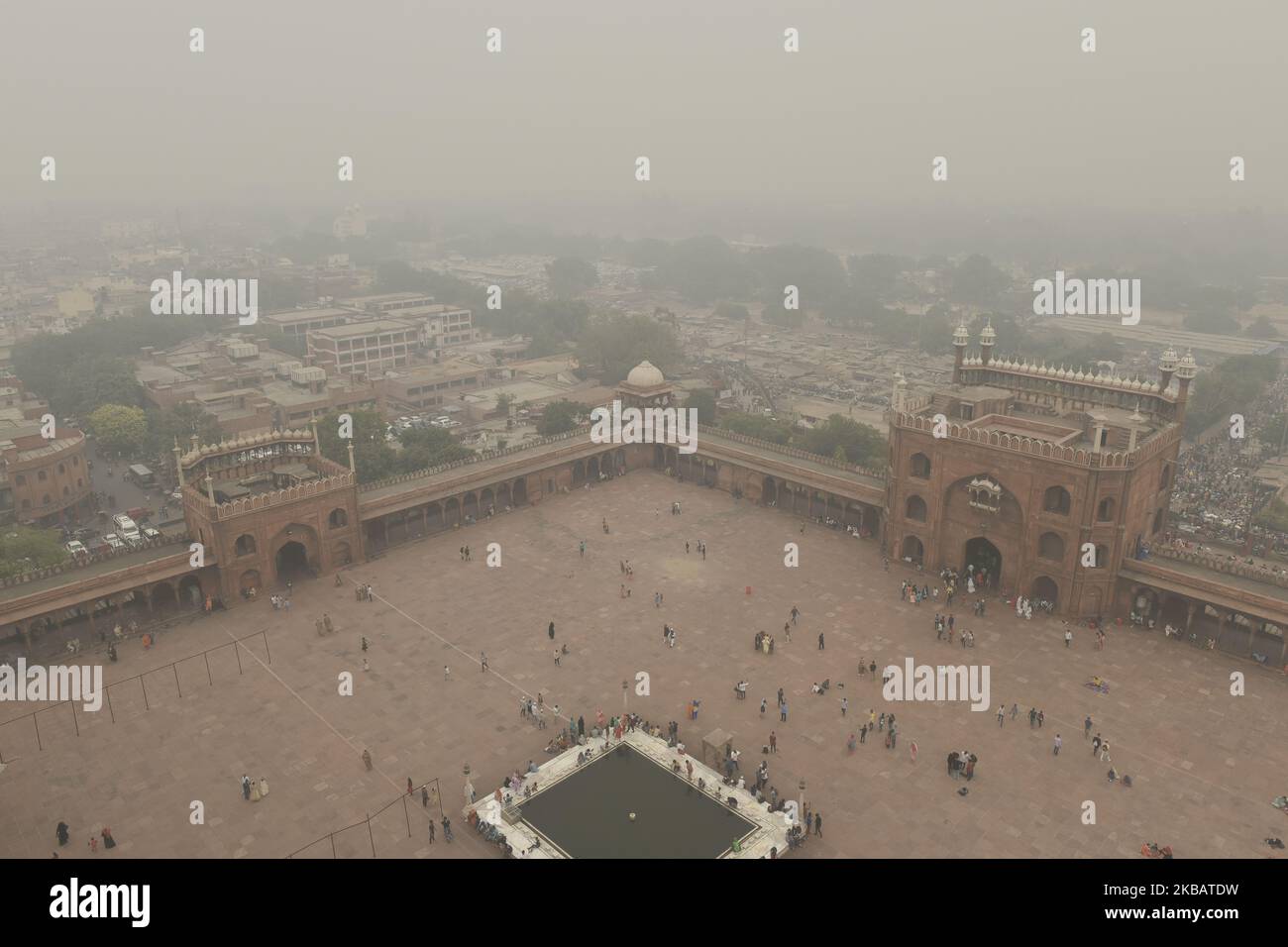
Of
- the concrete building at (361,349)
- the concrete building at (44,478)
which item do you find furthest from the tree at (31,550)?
the concrete building at (361,349)

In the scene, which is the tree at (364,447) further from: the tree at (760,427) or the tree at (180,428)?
the tree at (760,427)

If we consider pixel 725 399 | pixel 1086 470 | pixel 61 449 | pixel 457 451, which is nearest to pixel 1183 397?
pixel 1086 470

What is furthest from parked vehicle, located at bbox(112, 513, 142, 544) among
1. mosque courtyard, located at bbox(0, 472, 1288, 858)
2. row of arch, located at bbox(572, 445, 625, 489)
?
row of arch, located at bbox(572, 445, 625, 489)

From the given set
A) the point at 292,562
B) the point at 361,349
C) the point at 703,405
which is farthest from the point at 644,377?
the point at 361,349

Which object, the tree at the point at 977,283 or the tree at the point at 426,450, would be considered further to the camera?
the tree at the point at 977,283

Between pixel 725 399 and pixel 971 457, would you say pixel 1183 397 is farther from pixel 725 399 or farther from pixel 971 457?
pixel 725 399

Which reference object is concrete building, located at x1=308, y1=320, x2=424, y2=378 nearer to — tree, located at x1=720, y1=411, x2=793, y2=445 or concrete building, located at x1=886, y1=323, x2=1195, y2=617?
tree, located at x1=720, y1=411, x2=793, y2=445

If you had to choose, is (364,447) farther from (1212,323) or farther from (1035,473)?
(1212,323)

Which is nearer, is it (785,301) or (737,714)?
(737,714)
